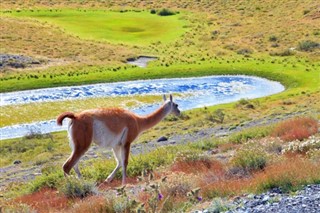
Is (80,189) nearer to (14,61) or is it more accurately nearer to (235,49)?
(14,61)

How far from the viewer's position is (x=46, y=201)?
48.1 ft

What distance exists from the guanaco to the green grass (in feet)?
159

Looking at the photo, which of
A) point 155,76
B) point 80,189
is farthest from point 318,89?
point 80,189

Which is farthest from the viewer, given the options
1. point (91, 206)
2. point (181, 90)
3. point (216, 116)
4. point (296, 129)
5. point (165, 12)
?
point (165, 12)

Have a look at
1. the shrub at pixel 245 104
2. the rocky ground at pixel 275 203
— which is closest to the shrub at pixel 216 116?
the shrub at pixel 245 104

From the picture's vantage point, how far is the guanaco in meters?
16.5

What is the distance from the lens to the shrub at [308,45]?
61197mm

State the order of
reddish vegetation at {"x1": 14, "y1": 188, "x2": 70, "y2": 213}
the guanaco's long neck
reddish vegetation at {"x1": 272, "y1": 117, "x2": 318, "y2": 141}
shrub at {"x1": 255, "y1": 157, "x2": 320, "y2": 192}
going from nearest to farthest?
1. shrub at {"x1": 255, "y1": 157, "x2": 320, "y2": 192}
2. reddish vegetation at {"x1": 14, "y1": 188, "x2": 70, "y2": 213}
3. the guanaco's long neck
4. reddish vegetation at {"x1": 272, "y1": 117, "x2": 318, "y2": 141}

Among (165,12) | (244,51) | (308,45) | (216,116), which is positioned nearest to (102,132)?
(216,116)

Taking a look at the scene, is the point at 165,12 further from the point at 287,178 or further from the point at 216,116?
the point at 287,178

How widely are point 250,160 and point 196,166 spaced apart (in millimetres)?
1980

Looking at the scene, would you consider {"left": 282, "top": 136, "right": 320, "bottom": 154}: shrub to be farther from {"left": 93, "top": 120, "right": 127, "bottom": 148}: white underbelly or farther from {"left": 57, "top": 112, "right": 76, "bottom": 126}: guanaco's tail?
{"left": 57, "top": 112, "right": 76, "bottom": 126}: guanaco's tail

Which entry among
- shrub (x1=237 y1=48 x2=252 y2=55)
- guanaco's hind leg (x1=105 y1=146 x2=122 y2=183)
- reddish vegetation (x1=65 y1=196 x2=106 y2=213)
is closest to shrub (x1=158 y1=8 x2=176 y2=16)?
shrub (x1=237 y1=48 x2=252 y2=55)

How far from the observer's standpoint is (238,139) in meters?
24.0
